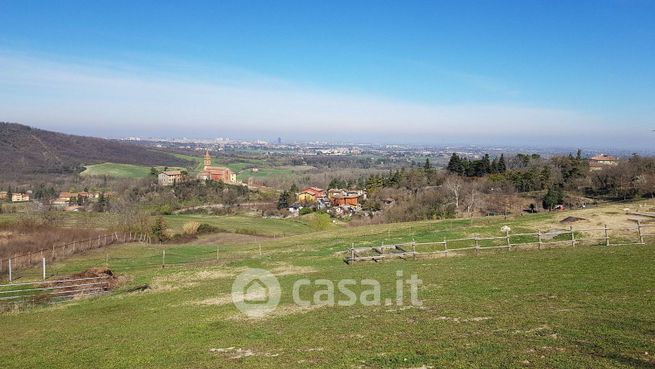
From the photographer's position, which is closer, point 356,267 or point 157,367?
point 157,367

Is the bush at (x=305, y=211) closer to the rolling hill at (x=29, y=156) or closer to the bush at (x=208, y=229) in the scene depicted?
the bush at (x=208, y=229)

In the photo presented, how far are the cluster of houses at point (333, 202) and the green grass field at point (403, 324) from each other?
76.3 m

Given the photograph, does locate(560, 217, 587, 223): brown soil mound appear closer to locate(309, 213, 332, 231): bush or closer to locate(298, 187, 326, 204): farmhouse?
locate(309, 213, 332, 231): bush

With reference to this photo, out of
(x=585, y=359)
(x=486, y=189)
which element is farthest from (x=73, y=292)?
(x=486, y=189)

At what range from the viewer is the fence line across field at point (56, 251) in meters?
37.0

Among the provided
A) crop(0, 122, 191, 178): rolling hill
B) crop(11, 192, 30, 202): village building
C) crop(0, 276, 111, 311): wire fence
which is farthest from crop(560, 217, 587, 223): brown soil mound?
crop(0, 122, 191, 178): rolling hill

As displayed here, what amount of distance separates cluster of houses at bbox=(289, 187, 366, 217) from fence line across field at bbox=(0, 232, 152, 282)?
4717cm

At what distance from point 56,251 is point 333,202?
3113 inches

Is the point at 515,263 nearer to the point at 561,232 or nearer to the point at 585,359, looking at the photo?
the point at 561,232

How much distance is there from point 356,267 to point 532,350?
1690 centimetres

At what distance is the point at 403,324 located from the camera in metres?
14.0

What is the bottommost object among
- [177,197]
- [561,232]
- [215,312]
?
[177,197]

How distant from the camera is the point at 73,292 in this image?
86.0 ft

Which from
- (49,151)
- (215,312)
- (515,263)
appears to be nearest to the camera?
(215,312)
